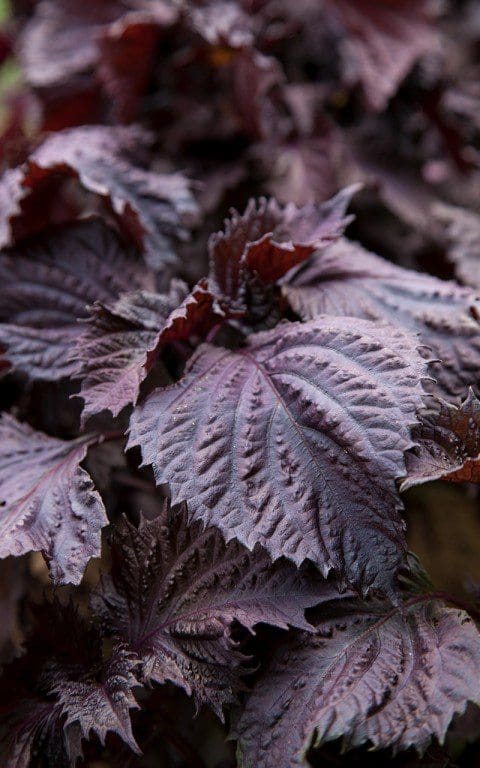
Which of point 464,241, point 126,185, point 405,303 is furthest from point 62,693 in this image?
point 464,241

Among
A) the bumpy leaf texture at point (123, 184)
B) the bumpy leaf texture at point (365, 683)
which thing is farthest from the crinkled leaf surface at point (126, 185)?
the bumpy leaf texture at point (365, 683)

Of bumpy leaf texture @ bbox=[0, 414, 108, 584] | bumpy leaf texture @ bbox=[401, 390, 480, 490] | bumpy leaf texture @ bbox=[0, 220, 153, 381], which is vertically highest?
bumpy leaf texture @ bbox=[0, 220, 153, 381]

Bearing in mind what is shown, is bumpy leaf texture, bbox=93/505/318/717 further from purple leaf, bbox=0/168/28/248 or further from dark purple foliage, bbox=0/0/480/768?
purple leaf, bbox=0/168/28/248

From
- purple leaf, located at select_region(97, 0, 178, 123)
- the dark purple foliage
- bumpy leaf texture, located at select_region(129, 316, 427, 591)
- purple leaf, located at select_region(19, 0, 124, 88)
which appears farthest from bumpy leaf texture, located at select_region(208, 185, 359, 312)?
purple leaf, located at select_region(19, 0, 124, 88)

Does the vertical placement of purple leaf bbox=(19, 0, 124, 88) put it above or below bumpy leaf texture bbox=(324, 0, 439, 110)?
above

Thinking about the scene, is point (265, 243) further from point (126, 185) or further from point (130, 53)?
point (130, 53)

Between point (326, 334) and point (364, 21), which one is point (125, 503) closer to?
point (326, 334)

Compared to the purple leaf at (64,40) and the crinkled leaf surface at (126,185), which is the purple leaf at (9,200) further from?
the purple leaf at (64,40)
